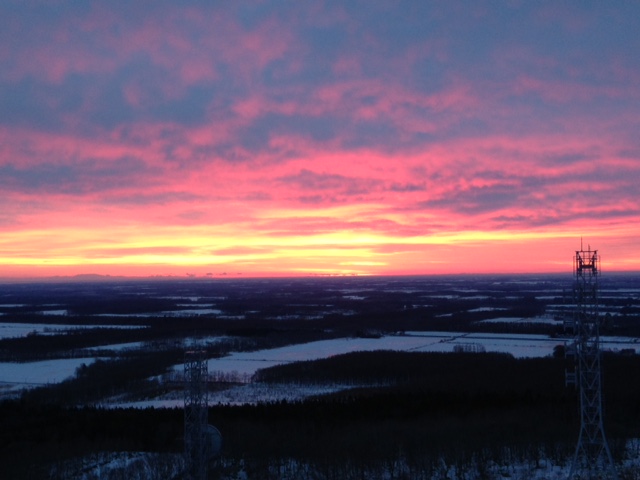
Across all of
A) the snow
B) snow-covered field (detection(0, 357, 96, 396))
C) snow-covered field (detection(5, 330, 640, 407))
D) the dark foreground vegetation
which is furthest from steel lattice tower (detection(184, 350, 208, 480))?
the snow

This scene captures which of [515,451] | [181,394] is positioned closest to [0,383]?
[181,394]

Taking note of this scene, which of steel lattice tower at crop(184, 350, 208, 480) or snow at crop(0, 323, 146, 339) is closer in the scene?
steel lattice tower at crop(184, 350, 208, 480)

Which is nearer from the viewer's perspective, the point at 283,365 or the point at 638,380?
the point at 638,380

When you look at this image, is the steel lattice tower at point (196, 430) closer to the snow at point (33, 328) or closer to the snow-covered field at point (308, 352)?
the snow-covered field at point (308, 352)

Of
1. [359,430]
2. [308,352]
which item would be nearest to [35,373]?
[308,352]

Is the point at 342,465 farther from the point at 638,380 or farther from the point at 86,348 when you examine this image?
the point at 86,348

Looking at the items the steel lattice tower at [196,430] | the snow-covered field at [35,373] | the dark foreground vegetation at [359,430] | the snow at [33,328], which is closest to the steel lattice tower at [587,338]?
the dark foreground vegetation at [359,430]

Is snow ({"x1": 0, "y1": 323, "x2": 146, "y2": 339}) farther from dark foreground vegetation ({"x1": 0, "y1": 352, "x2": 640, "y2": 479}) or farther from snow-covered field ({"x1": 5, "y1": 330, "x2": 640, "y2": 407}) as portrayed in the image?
dark foreground vegetation ({"x1": 0, "y1": 352, "x2": 640, "y2": 479})

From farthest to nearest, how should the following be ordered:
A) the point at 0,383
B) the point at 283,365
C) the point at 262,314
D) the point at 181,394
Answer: the point at 262,314, the point at 283,365, the point at 0,383, the point at 181,394
